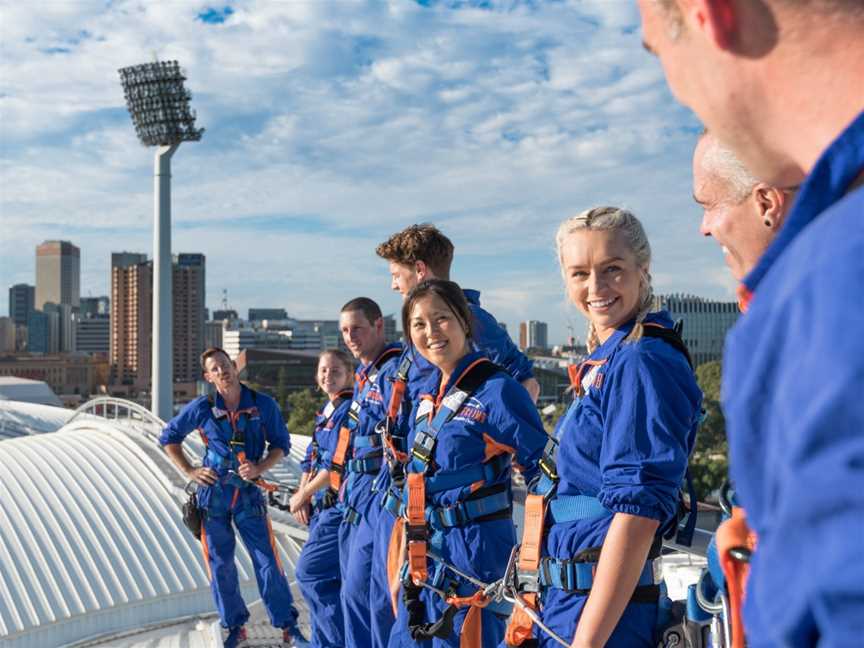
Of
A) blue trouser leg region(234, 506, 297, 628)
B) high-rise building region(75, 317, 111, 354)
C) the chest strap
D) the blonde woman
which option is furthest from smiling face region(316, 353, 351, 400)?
high-rise building region(75, 317, 111, 354)

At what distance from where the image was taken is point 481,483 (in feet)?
12.6

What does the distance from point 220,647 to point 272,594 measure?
825 mm

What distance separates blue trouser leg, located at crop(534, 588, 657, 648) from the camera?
2.70 m

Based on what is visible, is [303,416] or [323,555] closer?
[323,555]

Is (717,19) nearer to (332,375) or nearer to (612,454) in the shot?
(612,454)

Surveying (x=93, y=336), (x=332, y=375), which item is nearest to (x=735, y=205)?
(x=332, y=375)

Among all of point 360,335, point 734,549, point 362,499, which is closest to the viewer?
point 734,549

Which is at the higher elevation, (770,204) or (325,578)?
(770,204)

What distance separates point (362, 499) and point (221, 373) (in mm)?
2705

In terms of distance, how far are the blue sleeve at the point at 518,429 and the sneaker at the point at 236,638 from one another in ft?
15.6

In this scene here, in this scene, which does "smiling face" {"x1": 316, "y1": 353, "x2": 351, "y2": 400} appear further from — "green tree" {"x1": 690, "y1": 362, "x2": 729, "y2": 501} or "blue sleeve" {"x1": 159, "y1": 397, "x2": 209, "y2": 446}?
"green tree" {"x1": 690, "y1": 362, "x2": 729, "y2": 501}

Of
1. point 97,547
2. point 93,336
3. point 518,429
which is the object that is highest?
point 518,429

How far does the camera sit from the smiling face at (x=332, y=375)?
7043mm

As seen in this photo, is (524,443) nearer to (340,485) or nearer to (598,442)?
(598,442)
